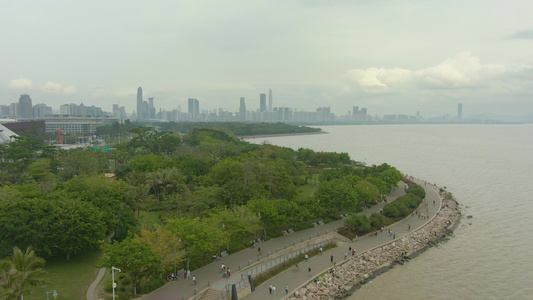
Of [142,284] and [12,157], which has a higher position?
[12,157]

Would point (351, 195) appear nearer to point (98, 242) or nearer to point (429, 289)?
point (429, 289)

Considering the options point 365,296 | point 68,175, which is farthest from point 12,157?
point 365,296

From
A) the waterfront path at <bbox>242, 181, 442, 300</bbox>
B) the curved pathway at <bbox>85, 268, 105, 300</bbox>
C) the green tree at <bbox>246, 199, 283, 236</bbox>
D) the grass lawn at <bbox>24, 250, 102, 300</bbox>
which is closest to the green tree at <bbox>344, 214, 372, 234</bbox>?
the waterfront path at <bbox>242, 181, 442, 300</bbox>

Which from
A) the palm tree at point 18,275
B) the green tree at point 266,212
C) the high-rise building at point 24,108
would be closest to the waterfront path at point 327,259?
the green tree at point 266,212

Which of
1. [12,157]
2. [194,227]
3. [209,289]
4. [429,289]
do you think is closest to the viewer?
[209,289]

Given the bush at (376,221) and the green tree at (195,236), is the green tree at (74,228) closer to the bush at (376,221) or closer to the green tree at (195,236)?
the green tree at (195,236)
